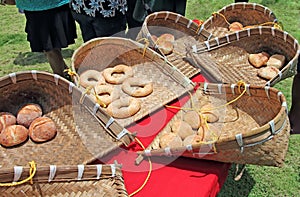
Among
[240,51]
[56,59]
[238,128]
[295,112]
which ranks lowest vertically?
[295,112]

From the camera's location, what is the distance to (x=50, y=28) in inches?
77.8

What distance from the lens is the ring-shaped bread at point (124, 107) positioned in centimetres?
126

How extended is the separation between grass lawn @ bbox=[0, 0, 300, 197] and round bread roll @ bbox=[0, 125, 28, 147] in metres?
1.01

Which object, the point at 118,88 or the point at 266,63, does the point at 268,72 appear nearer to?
the point at 266,63

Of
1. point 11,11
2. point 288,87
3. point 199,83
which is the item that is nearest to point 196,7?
point 288,87

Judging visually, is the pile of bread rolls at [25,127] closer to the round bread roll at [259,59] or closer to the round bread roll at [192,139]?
the round bread roll at [192,139]

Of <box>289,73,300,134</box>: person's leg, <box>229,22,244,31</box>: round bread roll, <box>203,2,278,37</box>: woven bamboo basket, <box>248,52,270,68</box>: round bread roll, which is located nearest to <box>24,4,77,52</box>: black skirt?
<box>203,2,278,37</box>: woven bamboo basket

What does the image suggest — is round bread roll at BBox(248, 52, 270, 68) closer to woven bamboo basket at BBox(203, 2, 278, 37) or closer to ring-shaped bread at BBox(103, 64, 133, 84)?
woven bamboo basket at BBox(203, 2, 278, 37)

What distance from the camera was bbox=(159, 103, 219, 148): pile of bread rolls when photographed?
3.69 feet

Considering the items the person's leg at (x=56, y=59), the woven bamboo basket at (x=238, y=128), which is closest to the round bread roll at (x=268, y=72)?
the woven bamboo basket at (x=238, y=128)

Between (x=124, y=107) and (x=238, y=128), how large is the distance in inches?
16.4

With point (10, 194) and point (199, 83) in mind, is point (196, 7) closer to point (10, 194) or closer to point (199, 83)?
point (199, 83)

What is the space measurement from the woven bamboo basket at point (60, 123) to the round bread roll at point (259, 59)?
0.72m

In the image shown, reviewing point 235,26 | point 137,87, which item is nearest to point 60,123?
point 137,87
